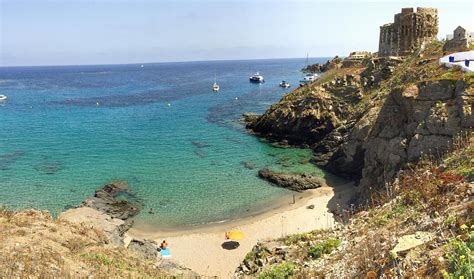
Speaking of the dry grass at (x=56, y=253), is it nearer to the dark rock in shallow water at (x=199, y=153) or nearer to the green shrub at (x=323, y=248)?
the green shrub at (x=323, y=248)

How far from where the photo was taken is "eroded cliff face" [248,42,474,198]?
866 inches

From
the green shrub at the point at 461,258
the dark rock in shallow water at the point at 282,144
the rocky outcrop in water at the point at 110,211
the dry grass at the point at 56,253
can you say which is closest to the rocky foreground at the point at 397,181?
the green shrub at the point at 461,258

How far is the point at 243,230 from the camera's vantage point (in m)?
27.9

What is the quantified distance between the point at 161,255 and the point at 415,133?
723 inches

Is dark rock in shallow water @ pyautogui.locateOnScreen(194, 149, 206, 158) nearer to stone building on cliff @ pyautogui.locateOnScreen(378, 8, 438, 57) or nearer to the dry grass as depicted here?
the dry grass

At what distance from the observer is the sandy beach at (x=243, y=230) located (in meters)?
24.2

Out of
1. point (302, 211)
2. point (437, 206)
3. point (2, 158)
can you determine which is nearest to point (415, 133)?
point (302, 211)

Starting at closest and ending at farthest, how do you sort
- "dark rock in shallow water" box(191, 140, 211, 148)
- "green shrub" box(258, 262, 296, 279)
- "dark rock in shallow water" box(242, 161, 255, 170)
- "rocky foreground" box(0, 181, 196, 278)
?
"green shrub" box(258, 262, 296, 279), "rocky foreground" box(0, 181, 196, 278), "dark rock in shallow water" box(242, 161, 255, 170), "dark rock in shallow water" box(191, 140, 211, 148)

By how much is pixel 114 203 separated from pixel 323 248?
22928mm

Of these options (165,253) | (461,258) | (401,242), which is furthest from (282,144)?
(461,258)

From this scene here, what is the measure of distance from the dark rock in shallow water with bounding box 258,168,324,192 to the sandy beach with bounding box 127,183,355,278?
1334 millimetres

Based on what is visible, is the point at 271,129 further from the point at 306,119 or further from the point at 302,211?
the point at 302,211

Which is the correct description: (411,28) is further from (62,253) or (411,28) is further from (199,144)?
(62,253)

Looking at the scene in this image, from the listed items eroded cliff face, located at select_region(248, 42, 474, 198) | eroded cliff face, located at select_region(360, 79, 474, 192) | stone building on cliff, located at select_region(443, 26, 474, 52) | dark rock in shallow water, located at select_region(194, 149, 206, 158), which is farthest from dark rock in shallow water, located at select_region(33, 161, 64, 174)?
stone building on cliff, located at select_region(443, 26, 474, 52)
